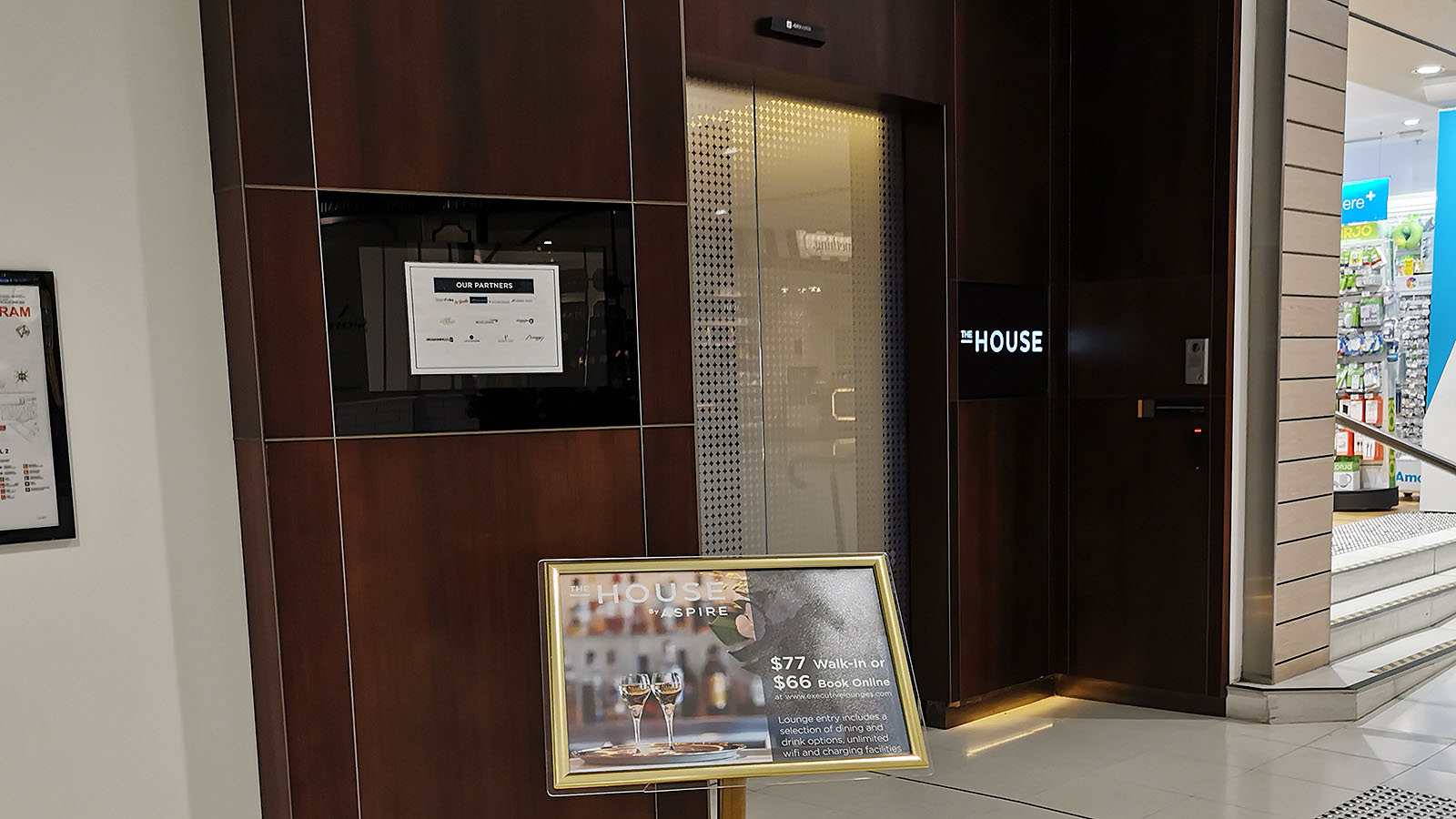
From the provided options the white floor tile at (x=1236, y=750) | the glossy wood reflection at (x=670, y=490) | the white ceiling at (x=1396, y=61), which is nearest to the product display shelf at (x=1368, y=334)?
the white ceiling at (x=1396, y=61)

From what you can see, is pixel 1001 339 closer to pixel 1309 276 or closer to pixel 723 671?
pixel 1309 276

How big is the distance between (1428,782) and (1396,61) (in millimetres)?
5509

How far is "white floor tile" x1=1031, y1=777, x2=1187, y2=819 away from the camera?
3.67 meters

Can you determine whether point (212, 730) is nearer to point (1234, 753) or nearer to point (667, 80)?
point (667, 80)

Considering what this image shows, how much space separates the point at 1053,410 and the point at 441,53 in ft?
11.0

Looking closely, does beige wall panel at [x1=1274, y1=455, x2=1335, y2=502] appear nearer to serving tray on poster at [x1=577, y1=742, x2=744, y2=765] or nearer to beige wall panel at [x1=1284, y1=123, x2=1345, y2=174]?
beige wall panel at [x1=1284, y1=123, x2=1345, y2=174]

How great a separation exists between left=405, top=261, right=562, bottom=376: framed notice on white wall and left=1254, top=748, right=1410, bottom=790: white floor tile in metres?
3.10

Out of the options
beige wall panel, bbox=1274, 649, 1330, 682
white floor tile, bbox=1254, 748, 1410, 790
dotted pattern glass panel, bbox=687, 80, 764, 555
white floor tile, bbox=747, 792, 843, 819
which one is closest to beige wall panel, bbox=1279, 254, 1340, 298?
beige wall panel, bbox=1274, 649, 1330, 682

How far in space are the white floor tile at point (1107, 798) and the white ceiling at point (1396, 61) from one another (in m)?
4.65

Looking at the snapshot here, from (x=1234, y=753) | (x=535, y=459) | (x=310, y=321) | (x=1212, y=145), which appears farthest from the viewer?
(x=1212, y=145)

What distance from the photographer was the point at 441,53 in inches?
107

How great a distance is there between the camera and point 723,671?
2285 mm

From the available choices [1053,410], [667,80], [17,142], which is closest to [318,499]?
[17,142]

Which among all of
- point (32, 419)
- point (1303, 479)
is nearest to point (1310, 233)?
point (1303, 479)
